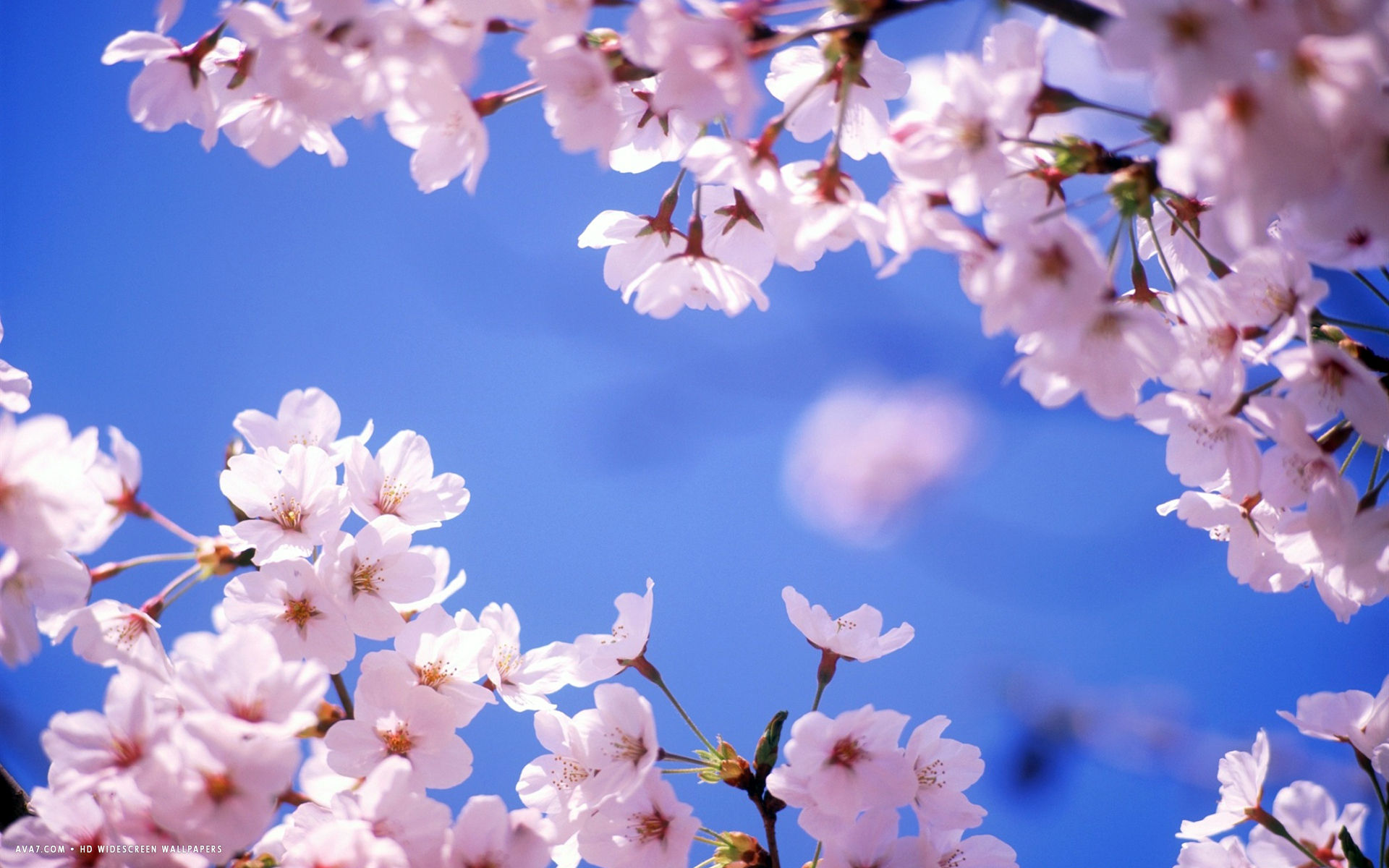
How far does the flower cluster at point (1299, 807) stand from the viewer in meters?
1.54

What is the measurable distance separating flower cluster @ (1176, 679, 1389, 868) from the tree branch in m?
1.29

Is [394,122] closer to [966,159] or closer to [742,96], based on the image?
[742,96]

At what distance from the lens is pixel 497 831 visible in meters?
1.30

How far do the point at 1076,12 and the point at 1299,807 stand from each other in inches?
59.5

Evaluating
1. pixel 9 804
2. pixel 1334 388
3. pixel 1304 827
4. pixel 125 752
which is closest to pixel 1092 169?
pixel 1334 388

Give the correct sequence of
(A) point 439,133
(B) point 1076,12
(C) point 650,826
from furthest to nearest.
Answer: (C) point 650,826, (A) point 439,133, (B) point 1076,12

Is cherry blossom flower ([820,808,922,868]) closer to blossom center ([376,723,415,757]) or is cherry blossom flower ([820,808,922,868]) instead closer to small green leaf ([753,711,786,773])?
small green leaf ([753,711,786,773])

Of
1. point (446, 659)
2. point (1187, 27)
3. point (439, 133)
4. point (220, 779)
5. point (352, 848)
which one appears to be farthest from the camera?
point (446, 659)

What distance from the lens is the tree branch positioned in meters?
0.99

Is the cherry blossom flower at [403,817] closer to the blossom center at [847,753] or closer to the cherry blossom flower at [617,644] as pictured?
the cherry blossom flower at [617,644]

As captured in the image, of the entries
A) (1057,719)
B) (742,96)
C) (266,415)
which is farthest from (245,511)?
(1057,719)

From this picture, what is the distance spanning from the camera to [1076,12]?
3.26 feet

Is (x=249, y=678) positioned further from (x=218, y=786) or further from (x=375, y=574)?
(x=375, y=574)

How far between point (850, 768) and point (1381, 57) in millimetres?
1119
